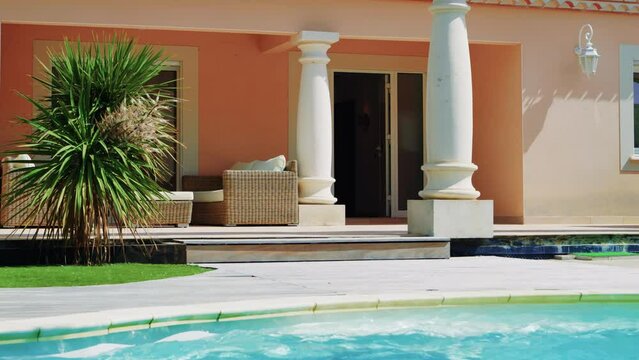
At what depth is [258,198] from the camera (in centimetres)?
1180

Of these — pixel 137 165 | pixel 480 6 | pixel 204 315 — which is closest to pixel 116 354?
pixel 204 315

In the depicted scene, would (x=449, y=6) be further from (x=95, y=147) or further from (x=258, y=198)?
(x=95, y=147)

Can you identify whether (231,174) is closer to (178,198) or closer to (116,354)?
(178,198)

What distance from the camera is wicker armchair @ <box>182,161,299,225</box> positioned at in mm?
11734

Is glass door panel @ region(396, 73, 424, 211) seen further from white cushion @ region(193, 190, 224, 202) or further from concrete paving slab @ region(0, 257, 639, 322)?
concrete paving slab @ region(0, 257, 639, 322)

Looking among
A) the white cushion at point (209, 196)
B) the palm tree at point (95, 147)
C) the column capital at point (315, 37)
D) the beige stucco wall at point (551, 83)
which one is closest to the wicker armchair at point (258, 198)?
the white cushion at point (209, 196)

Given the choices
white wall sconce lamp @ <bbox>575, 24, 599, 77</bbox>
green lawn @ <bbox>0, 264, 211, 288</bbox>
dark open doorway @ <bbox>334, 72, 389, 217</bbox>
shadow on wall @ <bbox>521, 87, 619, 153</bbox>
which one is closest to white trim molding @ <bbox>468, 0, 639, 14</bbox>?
white wall sconce lamp @ <bbox>575, 24, 599, 77</bbox>

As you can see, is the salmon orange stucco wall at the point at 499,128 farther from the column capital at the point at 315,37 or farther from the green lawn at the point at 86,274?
the green lawn at the point at 86,274

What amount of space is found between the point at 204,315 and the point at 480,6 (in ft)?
28.1

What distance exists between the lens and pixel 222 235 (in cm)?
960

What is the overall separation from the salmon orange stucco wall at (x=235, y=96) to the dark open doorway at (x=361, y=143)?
4.77 feet

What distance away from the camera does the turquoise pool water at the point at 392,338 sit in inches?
189

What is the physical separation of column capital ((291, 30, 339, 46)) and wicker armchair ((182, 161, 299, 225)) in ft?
5.17

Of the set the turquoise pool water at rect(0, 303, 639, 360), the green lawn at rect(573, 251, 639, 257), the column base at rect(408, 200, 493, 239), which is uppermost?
the column base at rect(408, 200, 493, 239)
